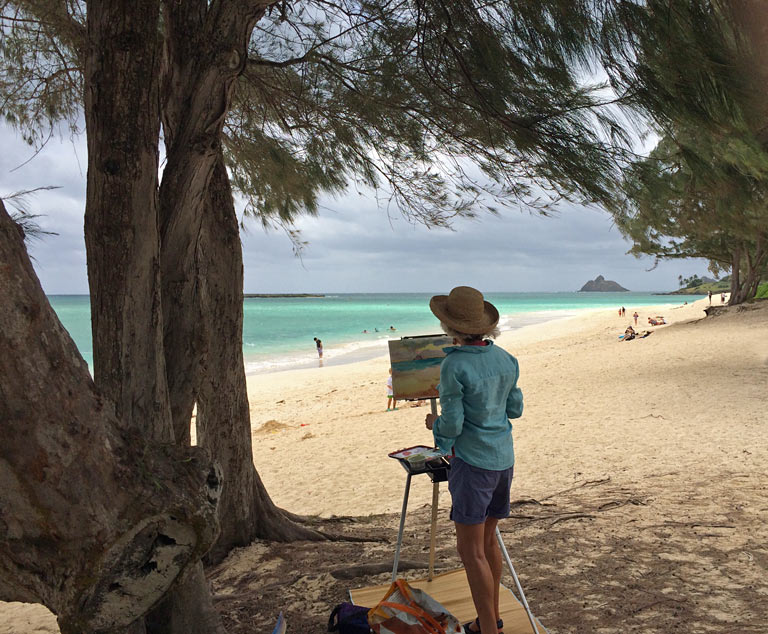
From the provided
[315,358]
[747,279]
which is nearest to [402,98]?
[315,358]

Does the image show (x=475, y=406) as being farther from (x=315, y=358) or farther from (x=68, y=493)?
(x=315, y=358)

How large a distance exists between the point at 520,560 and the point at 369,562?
887 millimetres

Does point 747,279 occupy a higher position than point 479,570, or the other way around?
point 747,279

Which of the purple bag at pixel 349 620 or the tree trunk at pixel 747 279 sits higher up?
the tree trunk at pixel 747 279

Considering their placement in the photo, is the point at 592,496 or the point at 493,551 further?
the point at 592,496

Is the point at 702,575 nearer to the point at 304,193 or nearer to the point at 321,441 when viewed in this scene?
the point at 304,193

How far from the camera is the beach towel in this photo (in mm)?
2352

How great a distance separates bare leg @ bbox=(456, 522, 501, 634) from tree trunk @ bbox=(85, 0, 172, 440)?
4.50ft

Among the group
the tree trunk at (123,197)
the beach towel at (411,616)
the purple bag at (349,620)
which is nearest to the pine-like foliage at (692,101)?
the tree trunk at (123,197)

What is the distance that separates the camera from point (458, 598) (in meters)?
2.82

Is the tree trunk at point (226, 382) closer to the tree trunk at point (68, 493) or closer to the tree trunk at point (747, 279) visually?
the tree trunk at point (68, 493)

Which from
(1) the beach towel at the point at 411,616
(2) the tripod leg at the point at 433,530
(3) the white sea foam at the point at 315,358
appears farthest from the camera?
(3) the white sea foam at the point at 315,358

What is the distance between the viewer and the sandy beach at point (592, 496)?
2.82m

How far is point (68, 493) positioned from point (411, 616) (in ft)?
4.99
